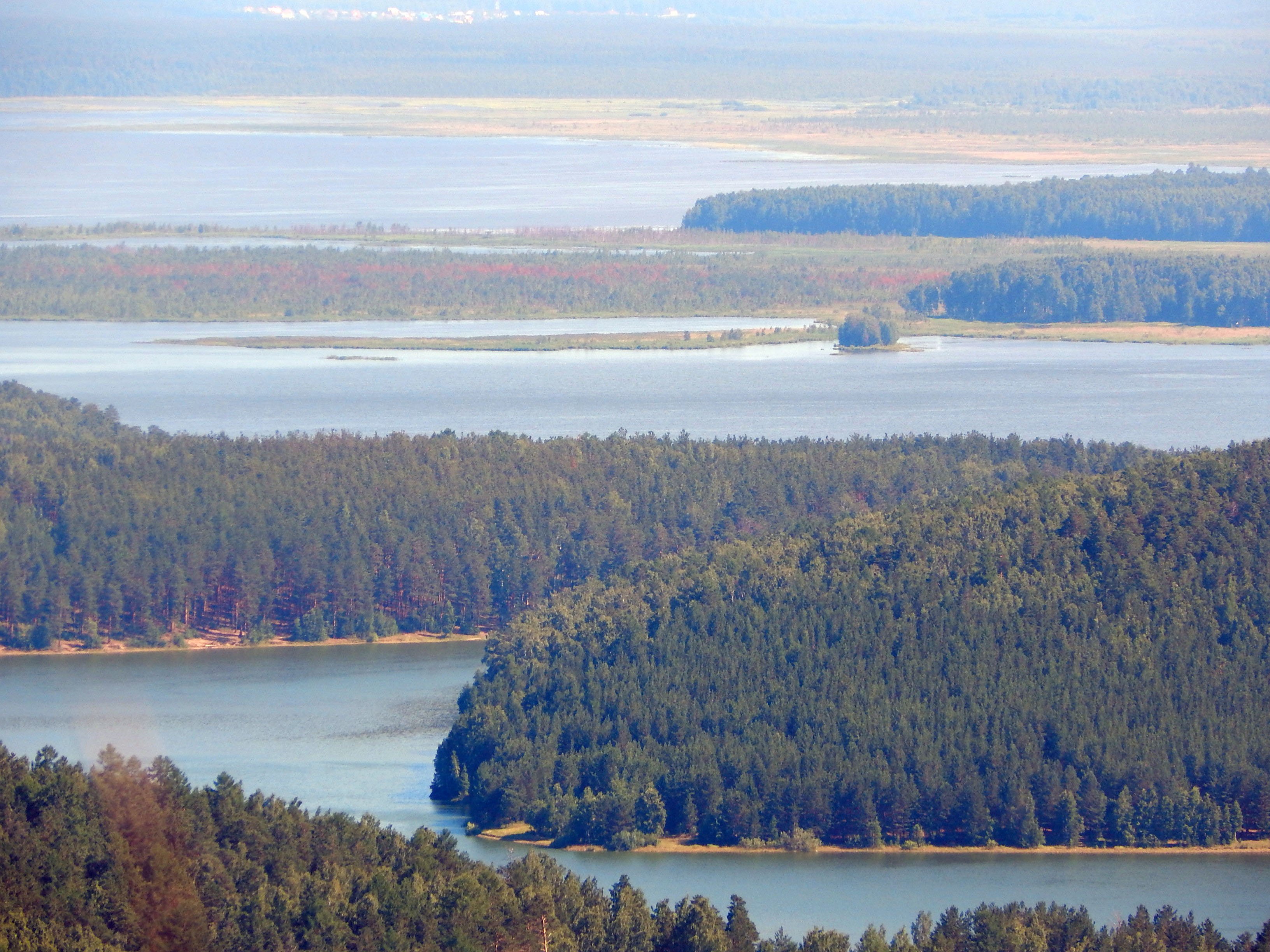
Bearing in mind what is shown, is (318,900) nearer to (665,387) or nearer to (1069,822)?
(1069,822)

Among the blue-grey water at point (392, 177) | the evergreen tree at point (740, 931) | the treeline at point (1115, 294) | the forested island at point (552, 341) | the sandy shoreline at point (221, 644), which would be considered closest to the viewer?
the evergreen tree at point (740, 931)

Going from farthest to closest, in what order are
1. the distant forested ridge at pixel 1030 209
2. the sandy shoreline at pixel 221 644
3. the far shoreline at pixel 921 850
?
1. the distant forested ridge at pixel 1030 209
2. the sandy shoreline at pixel 221 644
3. the far shoreline at pixel 921 850

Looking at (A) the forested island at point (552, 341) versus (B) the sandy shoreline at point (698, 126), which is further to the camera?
(B) the sandy shoreline at point (698, 126)

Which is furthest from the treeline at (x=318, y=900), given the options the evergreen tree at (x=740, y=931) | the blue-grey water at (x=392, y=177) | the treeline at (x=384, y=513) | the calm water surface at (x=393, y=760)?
the blue-grey water at (x=392, y=177)

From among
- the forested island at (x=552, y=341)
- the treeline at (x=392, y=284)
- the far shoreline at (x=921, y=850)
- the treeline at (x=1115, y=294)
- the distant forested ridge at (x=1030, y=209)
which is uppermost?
the distant forested ridge at (x=1030, y=209)

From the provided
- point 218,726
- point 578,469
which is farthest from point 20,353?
point 218,726

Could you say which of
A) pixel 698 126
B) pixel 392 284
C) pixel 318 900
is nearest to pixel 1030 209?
pixel 392 284

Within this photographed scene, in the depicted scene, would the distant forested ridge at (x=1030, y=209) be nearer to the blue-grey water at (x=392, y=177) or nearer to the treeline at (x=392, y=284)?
the blue-grey water at (x=392, y=177)
